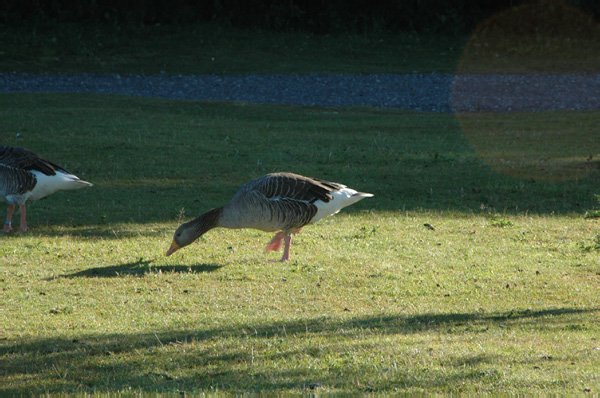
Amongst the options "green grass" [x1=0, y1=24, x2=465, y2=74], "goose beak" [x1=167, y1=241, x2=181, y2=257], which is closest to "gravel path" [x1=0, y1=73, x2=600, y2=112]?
"green grass" [x1=0, y1=24, x2=465, y2=74]

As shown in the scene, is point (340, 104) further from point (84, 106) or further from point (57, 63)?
point (57, 63)

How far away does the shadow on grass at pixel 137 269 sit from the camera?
8586mm

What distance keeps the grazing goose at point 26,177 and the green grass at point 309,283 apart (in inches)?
25.9

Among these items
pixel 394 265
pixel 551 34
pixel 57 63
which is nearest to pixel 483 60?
pixel 551 34

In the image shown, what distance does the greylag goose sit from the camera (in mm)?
8859

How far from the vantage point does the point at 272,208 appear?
880 centimetres

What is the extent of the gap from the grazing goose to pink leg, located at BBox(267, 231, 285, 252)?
2973 mm

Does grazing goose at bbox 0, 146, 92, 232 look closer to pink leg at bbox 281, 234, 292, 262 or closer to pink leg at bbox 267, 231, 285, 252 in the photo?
pink leg at bbox 267, 231, 285, 252

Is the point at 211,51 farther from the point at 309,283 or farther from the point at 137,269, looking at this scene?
the point at 309,283

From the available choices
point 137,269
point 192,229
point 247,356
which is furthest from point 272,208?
point 247,356

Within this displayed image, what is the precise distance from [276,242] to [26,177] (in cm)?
386

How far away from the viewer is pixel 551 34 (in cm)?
4366

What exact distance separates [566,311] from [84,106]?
2024 cm

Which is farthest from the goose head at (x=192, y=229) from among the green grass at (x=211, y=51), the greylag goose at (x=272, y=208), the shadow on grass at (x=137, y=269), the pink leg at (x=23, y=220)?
the green grass at (x=211, y=51)
